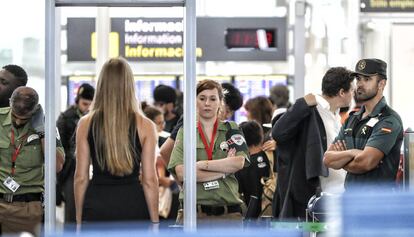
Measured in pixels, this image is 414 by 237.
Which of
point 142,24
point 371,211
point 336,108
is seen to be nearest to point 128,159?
point 336,108

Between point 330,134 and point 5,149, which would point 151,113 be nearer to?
point 330,134

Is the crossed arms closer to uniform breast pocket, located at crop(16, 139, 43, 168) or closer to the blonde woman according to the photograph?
the blonde woman

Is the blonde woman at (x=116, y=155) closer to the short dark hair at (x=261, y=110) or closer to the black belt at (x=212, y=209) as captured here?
the black belt at (x=212, y=209)

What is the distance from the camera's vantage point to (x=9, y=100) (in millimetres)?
7699

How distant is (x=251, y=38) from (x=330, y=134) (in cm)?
555

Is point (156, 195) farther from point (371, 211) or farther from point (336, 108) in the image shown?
point (371, 211)

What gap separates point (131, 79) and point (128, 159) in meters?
0.49

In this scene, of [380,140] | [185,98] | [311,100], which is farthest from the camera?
[311,100]

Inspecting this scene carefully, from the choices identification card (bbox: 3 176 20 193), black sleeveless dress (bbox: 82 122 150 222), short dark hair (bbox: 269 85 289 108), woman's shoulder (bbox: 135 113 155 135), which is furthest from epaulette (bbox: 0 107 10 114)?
short dark hair (bbox: 269 85 289 108)

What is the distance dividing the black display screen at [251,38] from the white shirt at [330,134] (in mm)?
5231

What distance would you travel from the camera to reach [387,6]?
43.1ft

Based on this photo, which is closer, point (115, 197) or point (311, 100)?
point (115, 197)

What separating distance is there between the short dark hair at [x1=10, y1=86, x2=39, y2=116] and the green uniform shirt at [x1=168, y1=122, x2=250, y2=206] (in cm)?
98

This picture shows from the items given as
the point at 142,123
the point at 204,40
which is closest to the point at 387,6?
the point at 204,40
